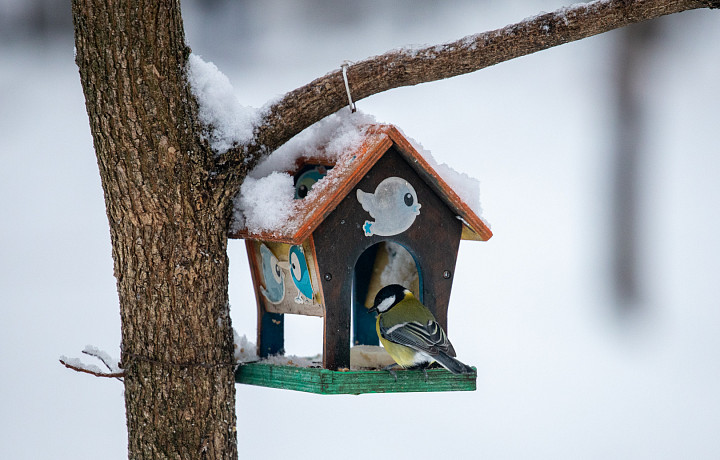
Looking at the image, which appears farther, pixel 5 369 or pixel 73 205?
pixel 73 205

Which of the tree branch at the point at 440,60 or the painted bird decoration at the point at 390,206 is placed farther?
the painted bird decoration at the point at 390,206

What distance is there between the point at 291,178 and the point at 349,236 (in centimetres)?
29

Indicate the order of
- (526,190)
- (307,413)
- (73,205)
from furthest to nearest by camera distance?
(526,190)
(73,205)
(307,413)

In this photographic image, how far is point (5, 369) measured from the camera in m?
6.18

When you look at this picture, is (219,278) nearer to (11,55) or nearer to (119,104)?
(119,104)

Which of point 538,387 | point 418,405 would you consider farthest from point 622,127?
point 418,405

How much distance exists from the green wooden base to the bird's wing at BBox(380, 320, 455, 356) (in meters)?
0.08

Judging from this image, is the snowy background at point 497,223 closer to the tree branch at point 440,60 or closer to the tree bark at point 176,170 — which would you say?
the tree bark at point 176,170

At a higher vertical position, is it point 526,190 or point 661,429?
point 526,190

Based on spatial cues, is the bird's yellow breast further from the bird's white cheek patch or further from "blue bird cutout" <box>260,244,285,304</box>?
"blue bird cutout" <box>260,244,285,304</box>

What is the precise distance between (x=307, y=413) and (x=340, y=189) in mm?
3824

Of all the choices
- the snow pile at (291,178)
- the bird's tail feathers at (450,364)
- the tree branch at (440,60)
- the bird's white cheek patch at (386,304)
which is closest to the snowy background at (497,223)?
the bird's white cheek patch at (386,304)

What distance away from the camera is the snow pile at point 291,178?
2.58 meters

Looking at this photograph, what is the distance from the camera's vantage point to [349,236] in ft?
8.61
